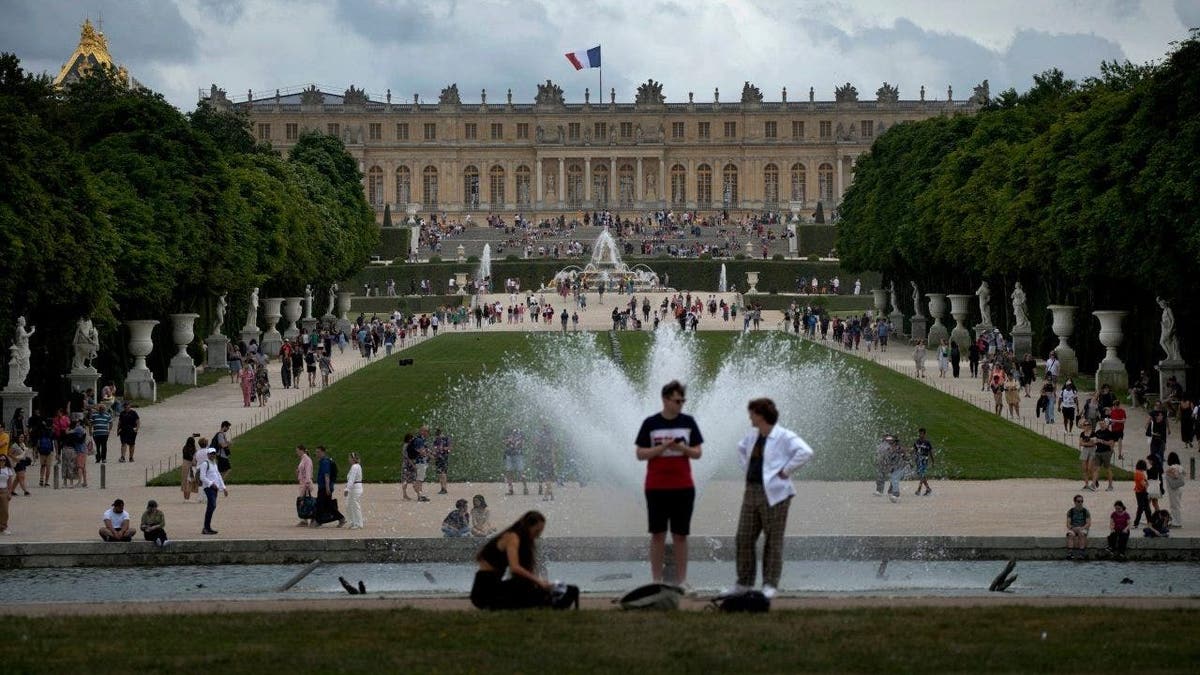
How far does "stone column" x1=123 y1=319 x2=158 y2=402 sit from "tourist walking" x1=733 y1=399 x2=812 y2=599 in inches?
1412

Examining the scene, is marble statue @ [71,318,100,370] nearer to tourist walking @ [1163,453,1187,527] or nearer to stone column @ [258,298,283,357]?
stone column @ [258,298,283,357]

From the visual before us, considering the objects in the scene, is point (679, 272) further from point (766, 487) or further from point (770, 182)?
point (766, 487)

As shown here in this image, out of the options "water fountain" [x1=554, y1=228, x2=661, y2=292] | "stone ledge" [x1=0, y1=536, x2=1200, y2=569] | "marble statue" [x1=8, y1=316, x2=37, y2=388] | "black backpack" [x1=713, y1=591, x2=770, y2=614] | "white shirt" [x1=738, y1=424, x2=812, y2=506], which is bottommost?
"stone ledge" [x1=0, y1=536, x2=1200, y2=569]

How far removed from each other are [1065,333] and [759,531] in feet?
132

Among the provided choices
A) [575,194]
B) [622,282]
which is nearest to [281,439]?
[622,282]

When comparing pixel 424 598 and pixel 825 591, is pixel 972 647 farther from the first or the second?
pixel 424 598

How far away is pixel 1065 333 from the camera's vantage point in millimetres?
54938

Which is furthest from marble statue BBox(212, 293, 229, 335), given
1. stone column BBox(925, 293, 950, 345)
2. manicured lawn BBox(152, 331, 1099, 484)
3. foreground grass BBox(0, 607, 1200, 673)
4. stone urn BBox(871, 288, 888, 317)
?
foreground grass BBox(0, 607, 1200, 673)

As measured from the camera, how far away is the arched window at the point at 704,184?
16400cm

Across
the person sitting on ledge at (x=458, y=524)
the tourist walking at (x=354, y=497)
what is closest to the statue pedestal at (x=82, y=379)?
the tourist walking at (x=354, y=497)

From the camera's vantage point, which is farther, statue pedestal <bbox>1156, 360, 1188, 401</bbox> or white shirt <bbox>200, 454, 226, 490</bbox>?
statue pedestal <bbox>1156, 360, 1188, 401</bbox>

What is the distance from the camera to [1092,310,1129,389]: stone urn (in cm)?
4966

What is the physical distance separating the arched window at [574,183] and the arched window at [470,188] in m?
7.13

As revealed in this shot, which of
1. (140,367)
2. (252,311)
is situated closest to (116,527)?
(140,367)
